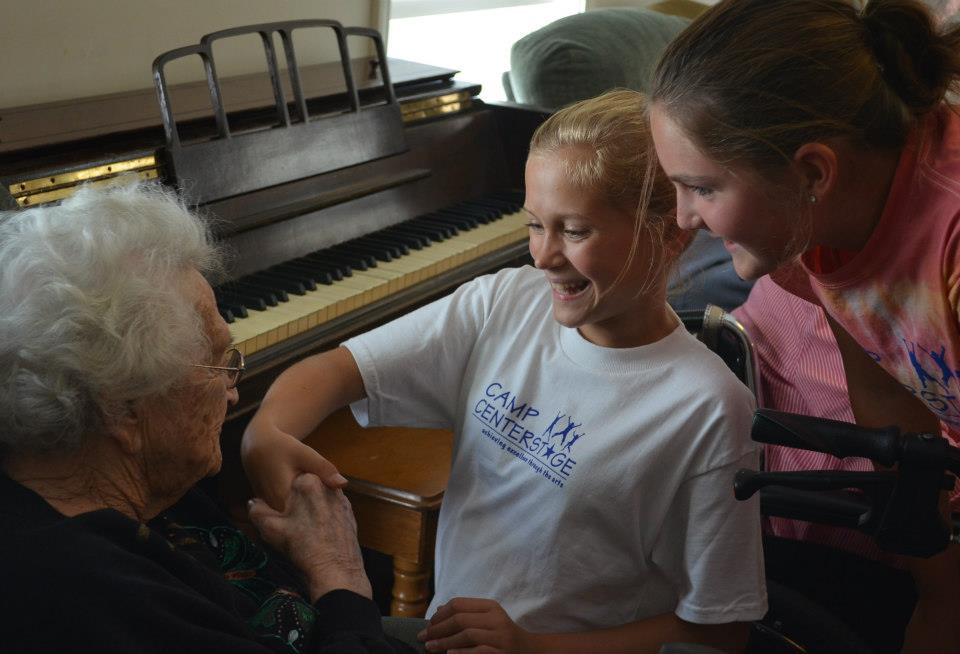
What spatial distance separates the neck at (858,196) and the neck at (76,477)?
87 centimetres

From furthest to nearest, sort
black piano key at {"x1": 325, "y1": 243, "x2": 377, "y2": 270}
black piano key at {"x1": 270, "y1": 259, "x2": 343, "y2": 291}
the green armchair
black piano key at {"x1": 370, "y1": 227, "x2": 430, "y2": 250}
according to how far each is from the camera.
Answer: the green armchair, black piano key at {"x1": 370, "y1": 227, "x2": 430, "y2": 250}, black piano key at {"x1": 325, "y1": 243, "x2": 377, "y2": 270}, black piano key at {"x1": 270, "y1": 259, "x2": 343, "y2": 291}

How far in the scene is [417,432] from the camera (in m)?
2.01

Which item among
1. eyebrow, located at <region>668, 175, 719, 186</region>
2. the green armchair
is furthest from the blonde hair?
the green armchair

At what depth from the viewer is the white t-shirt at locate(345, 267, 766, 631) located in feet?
4.21

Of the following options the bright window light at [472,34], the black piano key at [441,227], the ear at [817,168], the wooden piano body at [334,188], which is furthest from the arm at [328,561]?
the bright window light at [472,34]

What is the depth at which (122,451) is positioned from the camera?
41.7 inches

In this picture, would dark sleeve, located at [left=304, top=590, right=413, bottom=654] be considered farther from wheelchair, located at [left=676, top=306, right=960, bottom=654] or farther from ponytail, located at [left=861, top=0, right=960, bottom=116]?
ponytail, located at [left=861, top=0, right=960, bottom=116]

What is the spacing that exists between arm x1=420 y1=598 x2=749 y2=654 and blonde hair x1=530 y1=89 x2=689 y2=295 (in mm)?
442

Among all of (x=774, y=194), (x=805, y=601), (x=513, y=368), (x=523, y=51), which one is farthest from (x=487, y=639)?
(x=523, y=51)

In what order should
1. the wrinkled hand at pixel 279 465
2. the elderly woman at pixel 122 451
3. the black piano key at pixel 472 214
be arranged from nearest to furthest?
the elderly woman at pixel 122 451 → the wrinkled hand at pixel 279 465 → the black piano key at pixel 472 214

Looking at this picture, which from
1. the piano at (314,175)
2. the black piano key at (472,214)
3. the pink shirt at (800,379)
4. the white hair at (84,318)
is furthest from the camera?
the black piano key at (472,214)

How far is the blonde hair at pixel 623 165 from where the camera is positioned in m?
1.34

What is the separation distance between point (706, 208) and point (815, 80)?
19 cm

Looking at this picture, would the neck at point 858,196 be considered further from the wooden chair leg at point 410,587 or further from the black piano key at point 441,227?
the black piano key at point 441,227
